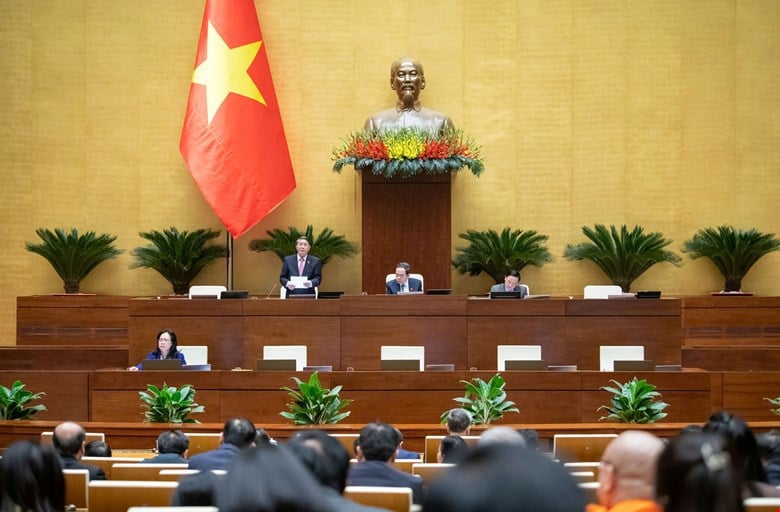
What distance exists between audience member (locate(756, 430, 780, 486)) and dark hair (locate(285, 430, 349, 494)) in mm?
2419

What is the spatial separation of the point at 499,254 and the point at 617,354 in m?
2.77

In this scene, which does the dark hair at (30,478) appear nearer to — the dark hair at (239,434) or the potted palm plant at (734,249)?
the dark hair at (239,434)

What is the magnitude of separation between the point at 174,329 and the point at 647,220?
6.24m

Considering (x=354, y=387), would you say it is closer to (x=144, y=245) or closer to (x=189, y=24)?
(x=144, y=245)

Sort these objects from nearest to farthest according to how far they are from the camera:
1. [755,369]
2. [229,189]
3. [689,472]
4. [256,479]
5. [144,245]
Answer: [256,479] → [689,472] → [755,369] → [229,189] → [144,245]

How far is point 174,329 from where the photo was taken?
10117mm

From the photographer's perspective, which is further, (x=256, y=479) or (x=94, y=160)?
(x=94, y=160)

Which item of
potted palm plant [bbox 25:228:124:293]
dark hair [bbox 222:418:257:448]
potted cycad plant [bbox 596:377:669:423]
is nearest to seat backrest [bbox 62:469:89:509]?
dark hair [bbox 222:418:257:448]

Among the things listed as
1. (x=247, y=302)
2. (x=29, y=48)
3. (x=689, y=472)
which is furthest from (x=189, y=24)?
(x=689, y=472)

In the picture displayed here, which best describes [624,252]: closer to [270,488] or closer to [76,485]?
[76,485]

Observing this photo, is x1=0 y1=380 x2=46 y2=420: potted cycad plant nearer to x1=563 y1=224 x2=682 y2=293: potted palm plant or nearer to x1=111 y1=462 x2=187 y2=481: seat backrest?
x1=111 y1=462 x2=187 y2=481: seat backrest

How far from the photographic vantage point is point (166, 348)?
9.53 metres

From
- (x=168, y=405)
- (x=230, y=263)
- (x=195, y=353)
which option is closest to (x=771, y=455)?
(x=168, y=405)

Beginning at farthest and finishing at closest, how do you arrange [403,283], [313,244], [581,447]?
[313,244], [403,283], [581,447]
